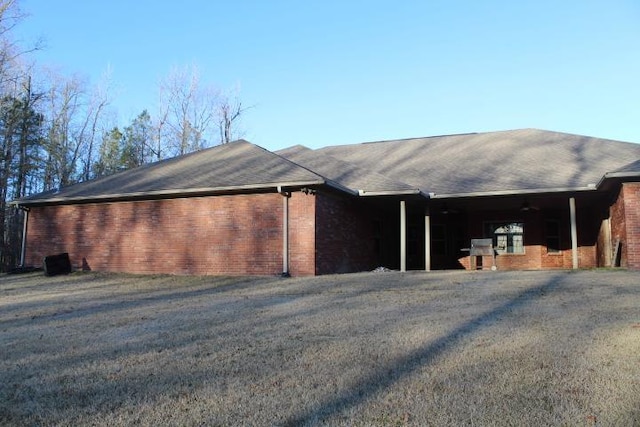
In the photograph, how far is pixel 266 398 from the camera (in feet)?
12.6

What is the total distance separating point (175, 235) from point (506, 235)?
12028mm

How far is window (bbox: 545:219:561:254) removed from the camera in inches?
771

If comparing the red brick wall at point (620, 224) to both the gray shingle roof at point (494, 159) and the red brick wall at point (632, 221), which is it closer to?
the red brick wall at point (632, 221)

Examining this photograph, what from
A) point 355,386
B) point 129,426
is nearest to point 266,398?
point 355,386

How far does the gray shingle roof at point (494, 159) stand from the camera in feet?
52.6

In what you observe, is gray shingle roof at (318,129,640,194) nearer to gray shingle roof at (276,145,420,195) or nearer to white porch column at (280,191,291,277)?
Answer: gray shingle roof at (276,145,420,195)

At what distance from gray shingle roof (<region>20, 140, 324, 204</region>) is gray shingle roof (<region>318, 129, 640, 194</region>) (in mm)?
4530

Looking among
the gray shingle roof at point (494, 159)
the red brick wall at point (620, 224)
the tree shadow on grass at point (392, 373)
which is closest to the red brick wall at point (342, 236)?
the gray shingle roof at point (494, 159)

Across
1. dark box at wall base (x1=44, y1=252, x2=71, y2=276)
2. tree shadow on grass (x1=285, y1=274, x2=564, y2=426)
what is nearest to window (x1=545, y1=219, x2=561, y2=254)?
tree shadow on grass (x1=285, y1=274, x2=564, y2=426)

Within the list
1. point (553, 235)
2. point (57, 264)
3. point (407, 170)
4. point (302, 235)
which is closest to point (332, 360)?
point (302, 235)

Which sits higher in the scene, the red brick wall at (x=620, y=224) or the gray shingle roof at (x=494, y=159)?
the gray shingle roof at (x=494, y=159)

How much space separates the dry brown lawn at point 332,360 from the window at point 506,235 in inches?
411

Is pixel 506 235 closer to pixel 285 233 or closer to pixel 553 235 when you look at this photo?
pixel 553 235

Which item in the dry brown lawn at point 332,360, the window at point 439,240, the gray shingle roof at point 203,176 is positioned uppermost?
the gray shingle roof at point 203,176
